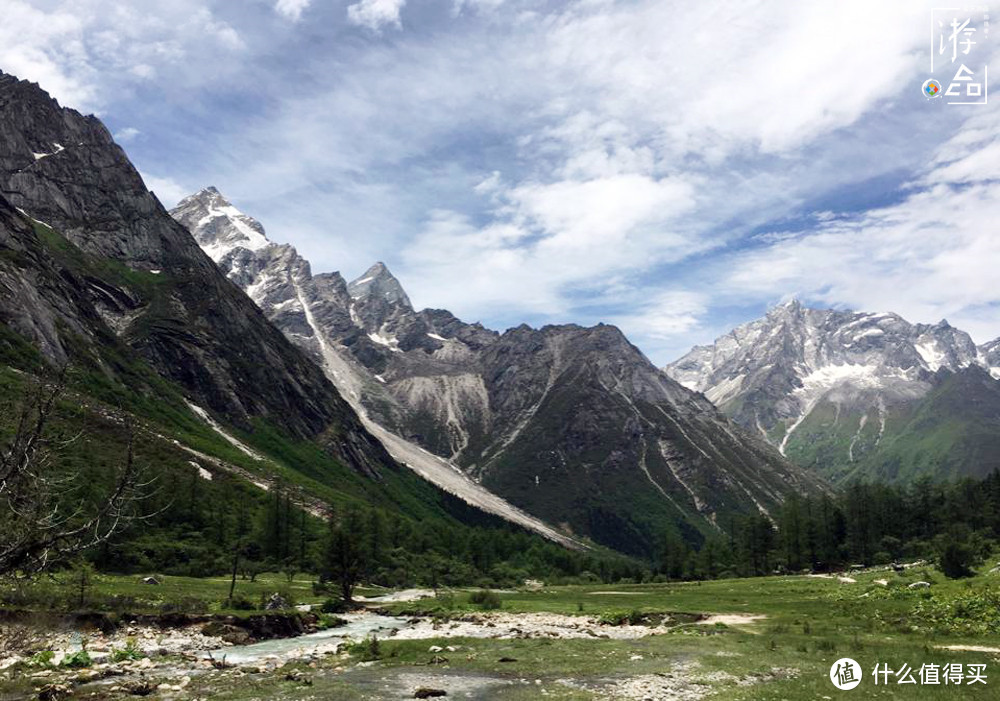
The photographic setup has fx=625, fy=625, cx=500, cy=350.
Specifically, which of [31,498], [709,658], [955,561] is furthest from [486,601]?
[31,498]

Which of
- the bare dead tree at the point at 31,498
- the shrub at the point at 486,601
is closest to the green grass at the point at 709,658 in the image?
the bare dead tree at the point at 31,498

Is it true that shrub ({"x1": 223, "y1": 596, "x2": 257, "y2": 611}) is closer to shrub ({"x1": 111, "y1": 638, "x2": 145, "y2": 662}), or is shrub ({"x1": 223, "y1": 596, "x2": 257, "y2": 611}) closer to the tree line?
shrub ({"x1": 111, "y1": 638, "x2": 145, "y2": 662})

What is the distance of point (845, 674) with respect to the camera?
Result: 33.2m

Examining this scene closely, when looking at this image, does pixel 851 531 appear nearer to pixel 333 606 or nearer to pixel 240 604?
pixel 333 606

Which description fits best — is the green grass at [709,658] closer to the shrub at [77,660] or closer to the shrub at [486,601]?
the shrub at [77,660]

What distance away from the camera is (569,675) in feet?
Answer: 120

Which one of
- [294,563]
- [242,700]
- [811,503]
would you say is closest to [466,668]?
[242,700]

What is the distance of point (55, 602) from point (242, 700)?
103ft

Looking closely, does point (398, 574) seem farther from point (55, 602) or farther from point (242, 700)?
point (242, 700)

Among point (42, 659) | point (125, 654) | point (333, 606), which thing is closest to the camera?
point (42, 659)

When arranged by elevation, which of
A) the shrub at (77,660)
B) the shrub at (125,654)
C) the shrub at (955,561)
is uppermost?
the shrub at (955,561)

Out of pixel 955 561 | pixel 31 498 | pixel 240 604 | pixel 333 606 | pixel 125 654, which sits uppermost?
pixel 31 498

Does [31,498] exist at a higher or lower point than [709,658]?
higher

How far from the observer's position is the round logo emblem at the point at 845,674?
1248 inches
